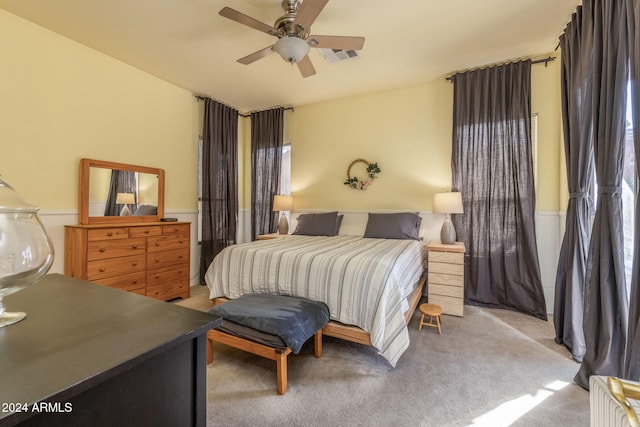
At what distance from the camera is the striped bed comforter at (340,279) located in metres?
1.89

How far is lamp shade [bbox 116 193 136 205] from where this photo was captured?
3.08 meters

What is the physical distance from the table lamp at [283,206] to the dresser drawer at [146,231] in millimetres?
1580

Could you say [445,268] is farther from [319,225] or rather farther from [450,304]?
[319,225]

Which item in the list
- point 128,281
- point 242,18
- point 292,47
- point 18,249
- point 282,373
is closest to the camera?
point 18,249

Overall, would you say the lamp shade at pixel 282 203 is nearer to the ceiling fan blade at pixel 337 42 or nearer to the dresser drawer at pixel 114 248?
the dresser drawer at pixel 114 248

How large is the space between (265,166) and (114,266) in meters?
2.51

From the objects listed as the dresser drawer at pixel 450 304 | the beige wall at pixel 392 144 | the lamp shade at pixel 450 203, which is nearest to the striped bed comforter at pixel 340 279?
the dresser drawer at pixel 450 304

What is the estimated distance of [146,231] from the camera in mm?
3025

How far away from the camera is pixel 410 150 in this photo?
367 centimetres

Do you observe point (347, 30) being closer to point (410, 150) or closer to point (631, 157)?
point (410, 150)

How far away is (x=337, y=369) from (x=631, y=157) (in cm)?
236

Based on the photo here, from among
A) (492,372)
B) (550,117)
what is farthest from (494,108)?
(492,372)

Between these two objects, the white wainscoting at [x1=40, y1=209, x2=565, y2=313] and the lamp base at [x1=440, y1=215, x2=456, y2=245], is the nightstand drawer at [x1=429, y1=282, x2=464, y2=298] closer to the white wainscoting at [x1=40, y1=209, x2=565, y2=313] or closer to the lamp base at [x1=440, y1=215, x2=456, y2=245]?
the lamp base at [x1=440, y1=215, x2=456, y2=245]

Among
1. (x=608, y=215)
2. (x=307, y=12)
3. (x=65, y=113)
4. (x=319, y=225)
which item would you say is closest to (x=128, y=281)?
(x=65, y=113)
